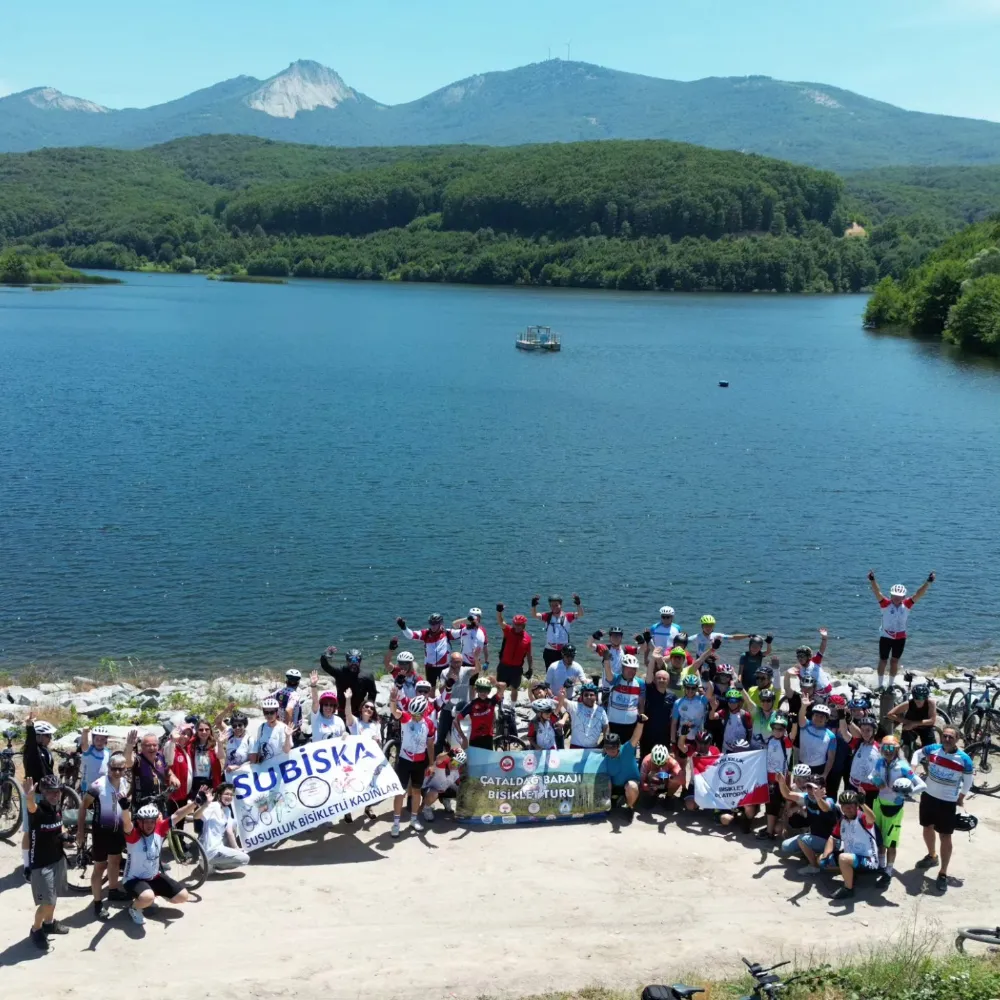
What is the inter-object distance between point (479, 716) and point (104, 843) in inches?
199

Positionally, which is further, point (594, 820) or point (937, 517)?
point (937, 517)

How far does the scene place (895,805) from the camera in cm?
1330

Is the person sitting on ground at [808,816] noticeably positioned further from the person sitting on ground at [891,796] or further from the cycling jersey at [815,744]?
the person sitting on ground at [891,796]

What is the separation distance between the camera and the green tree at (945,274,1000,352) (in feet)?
298

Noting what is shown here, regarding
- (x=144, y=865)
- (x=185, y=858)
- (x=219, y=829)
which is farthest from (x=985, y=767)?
(x=144, y=865)

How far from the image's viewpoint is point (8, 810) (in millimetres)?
13977

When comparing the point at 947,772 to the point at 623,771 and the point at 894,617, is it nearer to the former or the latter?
the point at 623,771

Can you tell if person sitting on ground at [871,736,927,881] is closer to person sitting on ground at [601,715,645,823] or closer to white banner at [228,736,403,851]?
person sitting on ground at [601,715,645,823]

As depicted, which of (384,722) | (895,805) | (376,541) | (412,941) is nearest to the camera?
(412,941)

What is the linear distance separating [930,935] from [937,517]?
30693 mm

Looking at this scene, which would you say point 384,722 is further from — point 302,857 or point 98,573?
point 98,573

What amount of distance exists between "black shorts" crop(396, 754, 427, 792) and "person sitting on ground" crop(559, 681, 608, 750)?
2.07 m

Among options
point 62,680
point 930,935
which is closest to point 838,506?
point 62,680

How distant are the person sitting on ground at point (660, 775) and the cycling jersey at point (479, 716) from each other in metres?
2.08
